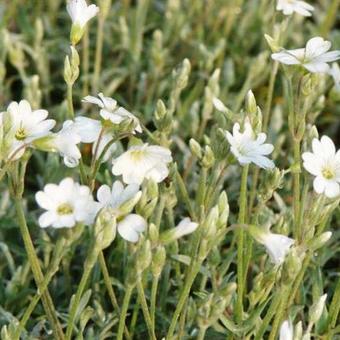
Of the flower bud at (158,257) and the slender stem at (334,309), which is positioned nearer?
the flower bud at (158,257)

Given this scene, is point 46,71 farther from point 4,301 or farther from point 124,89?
point 4,301

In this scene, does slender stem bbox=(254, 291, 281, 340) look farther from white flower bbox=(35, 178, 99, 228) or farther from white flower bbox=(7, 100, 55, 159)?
white flower bbox=(7, 100, 55, 159)

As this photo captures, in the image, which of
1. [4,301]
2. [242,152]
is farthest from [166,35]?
[242,152]

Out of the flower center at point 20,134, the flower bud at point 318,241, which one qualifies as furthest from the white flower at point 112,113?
the flower bud at point 318,241

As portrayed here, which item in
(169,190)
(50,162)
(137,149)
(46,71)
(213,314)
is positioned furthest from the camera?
(46,71)

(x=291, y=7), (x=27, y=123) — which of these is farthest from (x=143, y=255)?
(x=291, y=7)

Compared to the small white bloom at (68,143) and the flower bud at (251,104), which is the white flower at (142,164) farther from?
the flower bud at (251,104)

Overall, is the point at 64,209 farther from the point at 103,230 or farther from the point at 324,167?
the point at 324,167
